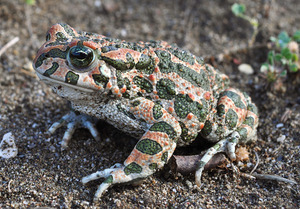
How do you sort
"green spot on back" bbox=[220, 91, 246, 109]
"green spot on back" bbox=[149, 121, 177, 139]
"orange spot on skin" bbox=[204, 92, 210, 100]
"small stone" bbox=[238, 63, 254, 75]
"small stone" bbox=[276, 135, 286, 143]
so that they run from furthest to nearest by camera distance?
1. "small stone" bbox=[238, 63, 254, 75]
2. "small stone" bbox=[276, 135, 286, 143]
3. "green spot on back" bbox=[220, 91, 246, 109]
4. "orange spot on skin" bbox=[204, 92, 210, 100]
5. "green spot on back" bbox=[149, 121, 177, 139]

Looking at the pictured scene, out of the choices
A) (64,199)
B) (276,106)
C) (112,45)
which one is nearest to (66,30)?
(112,45)

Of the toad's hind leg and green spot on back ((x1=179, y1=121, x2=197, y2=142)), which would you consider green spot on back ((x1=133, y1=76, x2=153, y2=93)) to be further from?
the toad's hind leg

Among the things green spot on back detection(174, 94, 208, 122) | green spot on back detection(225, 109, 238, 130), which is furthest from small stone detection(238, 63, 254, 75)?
green spot on back detection(174, 94, 208, 122)

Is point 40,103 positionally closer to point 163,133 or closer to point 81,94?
point 81,94

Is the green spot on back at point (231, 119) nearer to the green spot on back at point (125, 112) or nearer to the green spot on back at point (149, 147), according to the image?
the green spot on back at point (149, 147)

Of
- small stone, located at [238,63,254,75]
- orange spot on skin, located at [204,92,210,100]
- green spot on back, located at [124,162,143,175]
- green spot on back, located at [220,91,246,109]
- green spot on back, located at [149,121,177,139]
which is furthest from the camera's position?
small stone, located at [238,63,254,75]

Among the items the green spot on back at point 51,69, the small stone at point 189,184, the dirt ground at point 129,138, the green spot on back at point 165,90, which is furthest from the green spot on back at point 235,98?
the green spot on back at point 51,69

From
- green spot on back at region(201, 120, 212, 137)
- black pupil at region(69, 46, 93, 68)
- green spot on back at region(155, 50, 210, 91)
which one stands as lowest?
green spot on back at region(201, 120, 212, 137)

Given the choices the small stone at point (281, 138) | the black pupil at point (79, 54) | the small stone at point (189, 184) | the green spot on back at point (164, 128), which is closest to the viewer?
the black pupil at point (79, 54)
